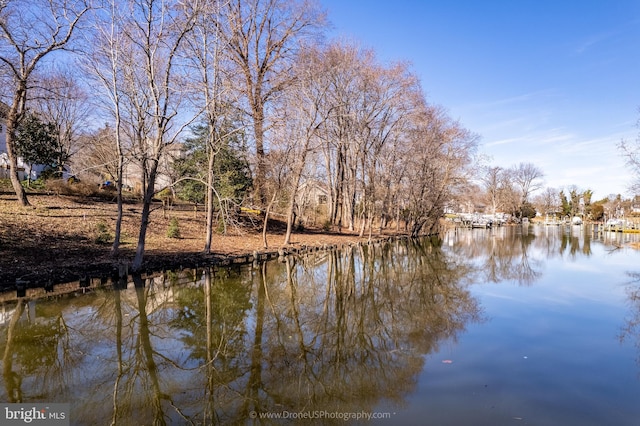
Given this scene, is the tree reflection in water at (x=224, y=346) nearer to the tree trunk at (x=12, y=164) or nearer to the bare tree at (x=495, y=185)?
the tree trunk at (x=12, y=164)

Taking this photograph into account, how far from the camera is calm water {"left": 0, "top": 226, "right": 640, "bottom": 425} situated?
4.52 m

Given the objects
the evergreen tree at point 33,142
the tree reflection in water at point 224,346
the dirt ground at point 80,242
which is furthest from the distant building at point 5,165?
the tree reflection in water at point 224,346

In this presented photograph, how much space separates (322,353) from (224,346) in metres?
1.52

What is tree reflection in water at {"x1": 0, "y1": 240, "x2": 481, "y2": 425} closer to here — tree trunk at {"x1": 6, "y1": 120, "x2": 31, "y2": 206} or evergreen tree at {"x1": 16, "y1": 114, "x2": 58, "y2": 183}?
tree trunk at {"x1": 6, "y1": 120, "x2": 31, "y2": 206}

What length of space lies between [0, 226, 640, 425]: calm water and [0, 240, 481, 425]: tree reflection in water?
0.03 metres

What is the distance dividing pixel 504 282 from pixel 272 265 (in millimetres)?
7823

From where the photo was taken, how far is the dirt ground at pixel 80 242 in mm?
10162

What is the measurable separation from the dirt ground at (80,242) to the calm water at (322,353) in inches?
51.0

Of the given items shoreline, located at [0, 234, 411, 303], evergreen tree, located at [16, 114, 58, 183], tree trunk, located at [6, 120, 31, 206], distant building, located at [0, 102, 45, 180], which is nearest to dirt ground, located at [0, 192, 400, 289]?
shoreline, located at [0, 234, 411, 303]

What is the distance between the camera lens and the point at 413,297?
10.4m

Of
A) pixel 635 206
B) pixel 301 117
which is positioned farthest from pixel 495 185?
pixel 301 117

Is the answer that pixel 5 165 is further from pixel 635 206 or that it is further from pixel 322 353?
pixel 635 206

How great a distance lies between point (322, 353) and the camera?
623cm

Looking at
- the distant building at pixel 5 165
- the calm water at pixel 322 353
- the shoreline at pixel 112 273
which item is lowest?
the calm water at pixel 322 353
